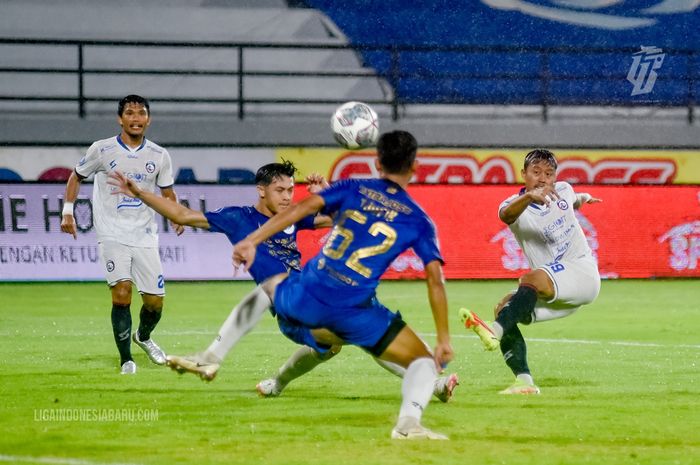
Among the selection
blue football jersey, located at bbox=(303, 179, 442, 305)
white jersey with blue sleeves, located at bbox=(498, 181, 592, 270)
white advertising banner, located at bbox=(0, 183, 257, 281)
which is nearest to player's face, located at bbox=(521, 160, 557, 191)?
white jersey with blue sleeves, located at bbox=(498, 181, 592, 270)

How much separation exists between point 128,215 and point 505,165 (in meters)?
12.7

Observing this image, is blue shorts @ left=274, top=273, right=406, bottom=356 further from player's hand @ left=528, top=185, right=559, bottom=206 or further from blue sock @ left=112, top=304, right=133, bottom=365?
blue sock @ left=112, top=304, right=133, bottom=365

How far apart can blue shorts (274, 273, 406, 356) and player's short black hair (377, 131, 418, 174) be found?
0.73 m

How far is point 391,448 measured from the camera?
Result: 648cm

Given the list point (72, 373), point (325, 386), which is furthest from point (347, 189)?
point (72, 373)

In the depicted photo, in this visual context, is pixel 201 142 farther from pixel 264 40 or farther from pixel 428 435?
pixel 428 435

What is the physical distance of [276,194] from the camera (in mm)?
8578

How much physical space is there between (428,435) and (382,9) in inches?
775

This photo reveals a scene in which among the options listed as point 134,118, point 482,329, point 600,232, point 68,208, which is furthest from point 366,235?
point 600,232

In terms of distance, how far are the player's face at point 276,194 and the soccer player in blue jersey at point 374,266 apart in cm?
182

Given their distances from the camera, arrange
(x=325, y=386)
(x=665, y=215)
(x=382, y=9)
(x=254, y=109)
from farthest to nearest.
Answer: (x=382, y=9) < (x=254, y=109) < (x=665, y=215) < (x=325, y=386)

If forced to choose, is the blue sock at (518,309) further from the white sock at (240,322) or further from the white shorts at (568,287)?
the white sock at (240,322)

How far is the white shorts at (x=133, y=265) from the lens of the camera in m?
10.2

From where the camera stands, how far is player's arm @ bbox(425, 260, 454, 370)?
256 inches
